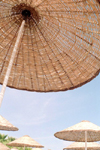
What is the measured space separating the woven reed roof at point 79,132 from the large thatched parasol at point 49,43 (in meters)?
3.59

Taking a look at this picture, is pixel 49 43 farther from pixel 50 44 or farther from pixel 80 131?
pixel 80 131

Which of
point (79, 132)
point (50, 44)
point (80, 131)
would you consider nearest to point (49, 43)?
point (50, 44)

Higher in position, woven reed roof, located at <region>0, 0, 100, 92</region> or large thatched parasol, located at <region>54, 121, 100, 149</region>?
woven reed roof, located at <region>0, 0, 100, 92</region>

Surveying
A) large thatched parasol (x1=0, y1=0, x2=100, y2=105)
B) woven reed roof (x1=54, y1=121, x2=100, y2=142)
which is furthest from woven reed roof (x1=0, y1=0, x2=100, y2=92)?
woven reed roof (x1=54, y1=121, x2=100, y2=142)

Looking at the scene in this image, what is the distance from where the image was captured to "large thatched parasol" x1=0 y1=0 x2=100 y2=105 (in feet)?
8.09

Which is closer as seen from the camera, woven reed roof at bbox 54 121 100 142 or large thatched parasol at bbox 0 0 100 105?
large thatched parasol at bbox 0 0 100 105

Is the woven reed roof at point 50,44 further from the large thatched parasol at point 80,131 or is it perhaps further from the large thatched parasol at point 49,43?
the large thatched parasol at point 80,131

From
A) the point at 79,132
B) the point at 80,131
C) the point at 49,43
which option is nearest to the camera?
the point at 49,43

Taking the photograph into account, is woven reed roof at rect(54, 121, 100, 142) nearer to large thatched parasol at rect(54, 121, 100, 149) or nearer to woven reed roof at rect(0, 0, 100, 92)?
large thatched parasol at rect(54, 121, 100, 149)

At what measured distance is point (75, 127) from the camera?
6.41 meters

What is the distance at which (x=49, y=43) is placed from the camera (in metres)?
3.08

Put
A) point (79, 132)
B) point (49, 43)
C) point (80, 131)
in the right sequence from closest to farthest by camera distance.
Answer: point (49, 43) < point (80, 131) < point (79, 132)

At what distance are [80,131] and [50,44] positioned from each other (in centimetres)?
441

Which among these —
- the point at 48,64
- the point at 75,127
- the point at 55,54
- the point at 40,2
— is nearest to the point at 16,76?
the point at 48,64
